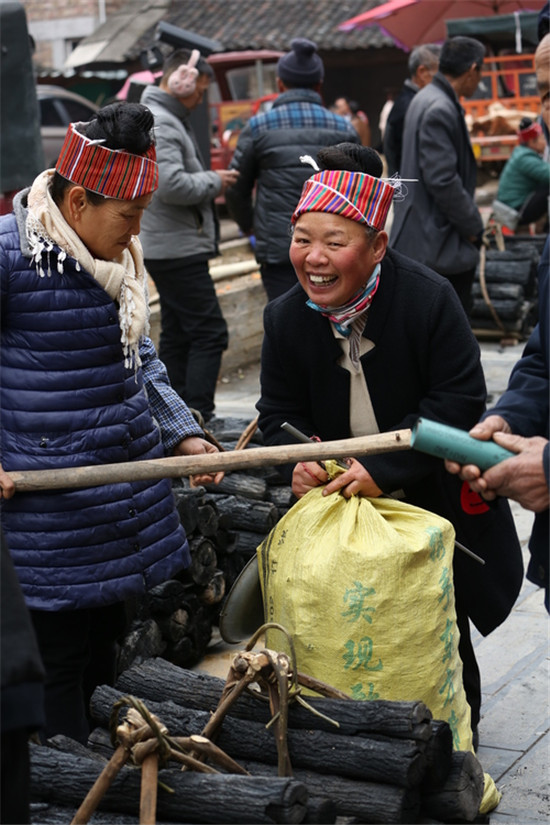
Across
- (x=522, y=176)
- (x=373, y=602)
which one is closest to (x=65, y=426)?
(x=373, y=602)

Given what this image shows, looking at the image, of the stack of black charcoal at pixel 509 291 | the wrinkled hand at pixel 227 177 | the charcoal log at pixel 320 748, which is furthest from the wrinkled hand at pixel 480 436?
the stack of black charcoal at pixel 509 291

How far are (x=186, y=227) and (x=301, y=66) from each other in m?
1.20

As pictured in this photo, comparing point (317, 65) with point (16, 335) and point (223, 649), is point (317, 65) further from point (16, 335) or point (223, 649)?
point (16, 335)

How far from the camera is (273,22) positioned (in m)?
29.8

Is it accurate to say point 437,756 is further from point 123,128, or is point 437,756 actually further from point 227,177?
point 227,177

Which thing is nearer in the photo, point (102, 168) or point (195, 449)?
point (102, 168)

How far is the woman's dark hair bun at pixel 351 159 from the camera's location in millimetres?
3250

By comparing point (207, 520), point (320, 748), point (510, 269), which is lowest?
point (510, 269)

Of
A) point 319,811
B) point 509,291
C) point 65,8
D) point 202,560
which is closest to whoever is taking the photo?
point 319,811

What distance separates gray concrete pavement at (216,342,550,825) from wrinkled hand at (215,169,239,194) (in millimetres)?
2865

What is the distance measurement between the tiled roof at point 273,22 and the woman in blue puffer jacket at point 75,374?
83.4 ft

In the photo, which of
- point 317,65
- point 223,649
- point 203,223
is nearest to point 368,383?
point 223,649

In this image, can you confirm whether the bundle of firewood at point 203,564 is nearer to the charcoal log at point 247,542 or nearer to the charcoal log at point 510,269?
the charcoal log at point 247,542

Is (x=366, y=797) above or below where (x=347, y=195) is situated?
below
